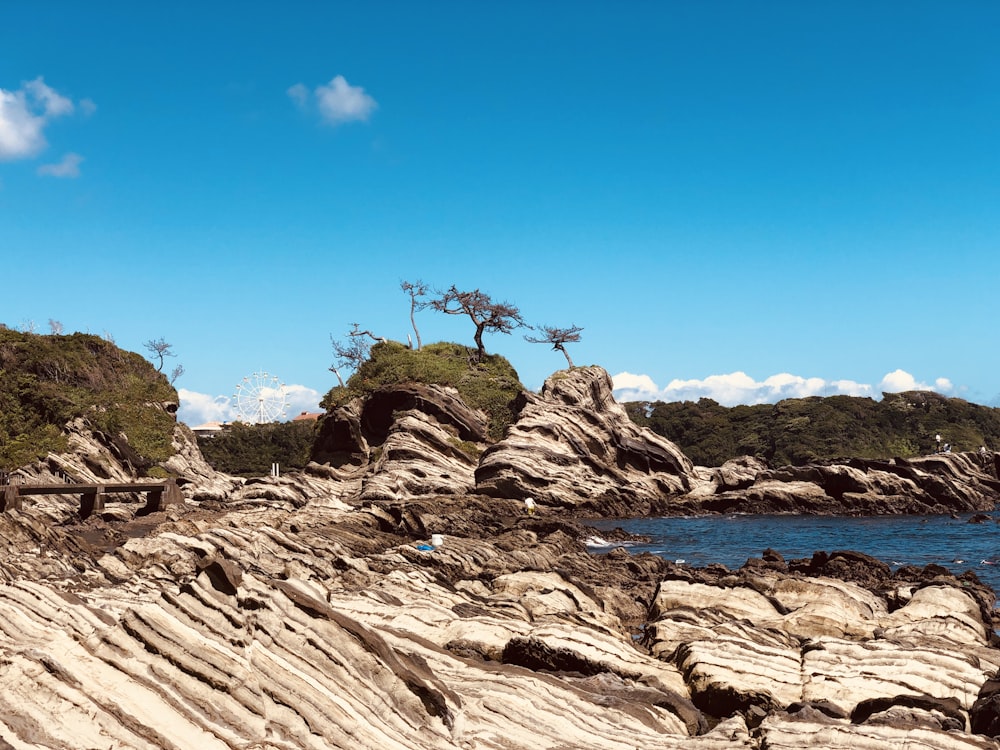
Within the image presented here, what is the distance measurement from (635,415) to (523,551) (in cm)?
9646

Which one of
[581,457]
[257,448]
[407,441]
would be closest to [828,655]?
[581,457]

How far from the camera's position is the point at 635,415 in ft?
409

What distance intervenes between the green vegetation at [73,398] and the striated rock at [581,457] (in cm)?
2197

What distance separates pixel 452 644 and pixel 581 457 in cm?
4491

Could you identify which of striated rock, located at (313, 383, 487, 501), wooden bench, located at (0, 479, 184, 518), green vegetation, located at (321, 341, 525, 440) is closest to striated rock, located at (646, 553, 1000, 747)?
wooden bench, located at (0, 479, 184, 518)

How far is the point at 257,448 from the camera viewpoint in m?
91.0

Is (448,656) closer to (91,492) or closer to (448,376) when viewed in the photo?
(91,492)

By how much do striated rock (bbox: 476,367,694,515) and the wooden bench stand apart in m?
19.1

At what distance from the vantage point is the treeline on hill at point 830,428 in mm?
105250

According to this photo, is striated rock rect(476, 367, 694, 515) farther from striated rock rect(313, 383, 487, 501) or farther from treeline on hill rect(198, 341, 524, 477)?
treeline on hill rect(198, 341, 524, 477)

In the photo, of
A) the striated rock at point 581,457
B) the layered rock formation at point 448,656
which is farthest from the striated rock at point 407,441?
the layered rock formation at point 448,656

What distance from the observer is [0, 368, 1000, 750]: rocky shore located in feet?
33.4

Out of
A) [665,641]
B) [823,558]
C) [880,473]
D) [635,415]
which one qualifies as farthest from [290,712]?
[635,415]

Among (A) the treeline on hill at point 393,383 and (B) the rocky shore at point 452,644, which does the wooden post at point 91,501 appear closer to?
(B) the rocky shore at point 452,644
